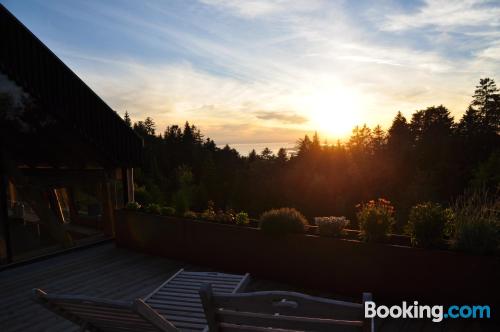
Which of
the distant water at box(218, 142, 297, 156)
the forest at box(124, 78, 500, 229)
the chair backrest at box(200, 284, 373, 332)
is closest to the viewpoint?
the chair backrest at box(200, 284, 373, 332)

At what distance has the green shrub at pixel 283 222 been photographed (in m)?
5.13

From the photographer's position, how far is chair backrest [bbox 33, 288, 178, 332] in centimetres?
206

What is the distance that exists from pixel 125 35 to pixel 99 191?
157 inches

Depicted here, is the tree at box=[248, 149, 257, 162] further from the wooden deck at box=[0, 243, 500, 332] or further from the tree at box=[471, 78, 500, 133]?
the wooden deck at box=[0, 243, 500, 332]

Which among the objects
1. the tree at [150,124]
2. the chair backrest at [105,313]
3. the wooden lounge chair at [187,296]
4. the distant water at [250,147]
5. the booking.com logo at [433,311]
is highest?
the tree at [150,124]

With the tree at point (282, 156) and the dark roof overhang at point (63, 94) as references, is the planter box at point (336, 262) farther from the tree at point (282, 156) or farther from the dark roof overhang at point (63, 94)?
the tree at point (282, 156)

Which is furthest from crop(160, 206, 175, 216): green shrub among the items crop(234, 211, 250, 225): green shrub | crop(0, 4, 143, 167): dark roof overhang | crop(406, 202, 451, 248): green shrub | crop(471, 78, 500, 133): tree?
crop(471, 78, 500, 133): tree

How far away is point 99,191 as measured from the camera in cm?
823

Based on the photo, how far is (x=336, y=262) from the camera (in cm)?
470

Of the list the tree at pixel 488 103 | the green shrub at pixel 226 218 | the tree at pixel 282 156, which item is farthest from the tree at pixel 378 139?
the green shrub at pixel 226 218

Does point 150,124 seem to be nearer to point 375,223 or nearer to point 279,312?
point 375,223

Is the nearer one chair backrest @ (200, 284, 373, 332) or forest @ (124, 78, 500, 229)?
chair backrest @ (200, 284, 373, 332)

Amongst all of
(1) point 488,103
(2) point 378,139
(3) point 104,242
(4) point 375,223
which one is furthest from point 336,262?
(2) point 378,139

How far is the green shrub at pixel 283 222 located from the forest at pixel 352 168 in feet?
93.9
